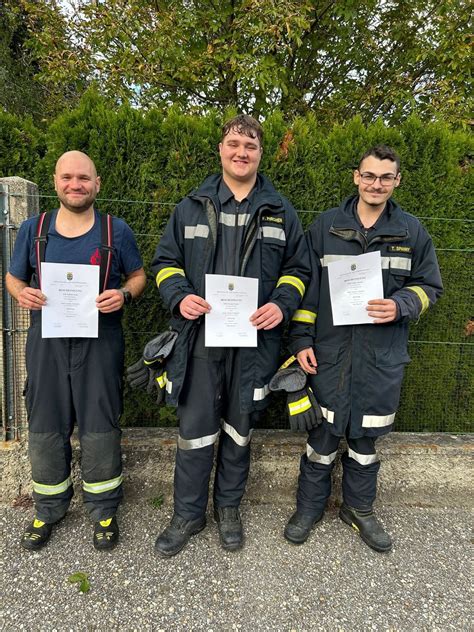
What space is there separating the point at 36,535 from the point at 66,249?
1.77 metres

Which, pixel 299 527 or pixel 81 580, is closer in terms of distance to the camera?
pixel 81 580

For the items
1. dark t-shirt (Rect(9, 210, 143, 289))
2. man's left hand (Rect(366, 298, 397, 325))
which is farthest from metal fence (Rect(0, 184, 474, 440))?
man's left hand (Rect(366, 298, 397, 325))

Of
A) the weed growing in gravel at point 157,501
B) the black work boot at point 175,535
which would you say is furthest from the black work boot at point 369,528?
the weed growing in gravel at point 157,501

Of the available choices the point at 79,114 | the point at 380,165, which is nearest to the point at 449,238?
the point at 380,165

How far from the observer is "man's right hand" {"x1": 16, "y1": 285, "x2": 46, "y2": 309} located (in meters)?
2.24

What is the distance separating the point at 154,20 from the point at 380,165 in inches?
202

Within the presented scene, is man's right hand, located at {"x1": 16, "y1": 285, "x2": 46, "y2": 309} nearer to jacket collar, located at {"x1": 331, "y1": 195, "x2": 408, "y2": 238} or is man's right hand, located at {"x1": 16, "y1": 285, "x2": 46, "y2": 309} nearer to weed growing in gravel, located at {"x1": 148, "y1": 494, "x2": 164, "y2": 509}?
weed growing in gravel, located at {"x1": 148, "y1": 494, "x2": 164, "y2": 509}

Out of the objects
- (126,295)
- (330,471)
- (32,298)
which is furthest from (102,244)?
(330,471)

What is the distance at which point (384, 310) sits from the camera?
7.55ft

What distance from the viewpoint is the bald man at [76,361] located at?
7.65ft

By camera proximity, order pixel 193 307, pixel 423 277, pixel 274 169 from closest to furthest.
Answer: pixel 193 307, pixel 423 277, pixel 274 169

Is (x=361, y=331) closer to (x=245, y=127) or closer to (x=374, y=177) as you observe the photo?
(x=374, y=177)

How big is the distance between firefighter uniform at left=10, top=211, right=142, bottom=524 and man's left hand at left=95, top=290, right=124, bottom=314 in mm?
119

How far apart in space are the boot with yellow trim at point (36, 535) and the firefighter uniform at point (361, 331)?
1.79 metres
